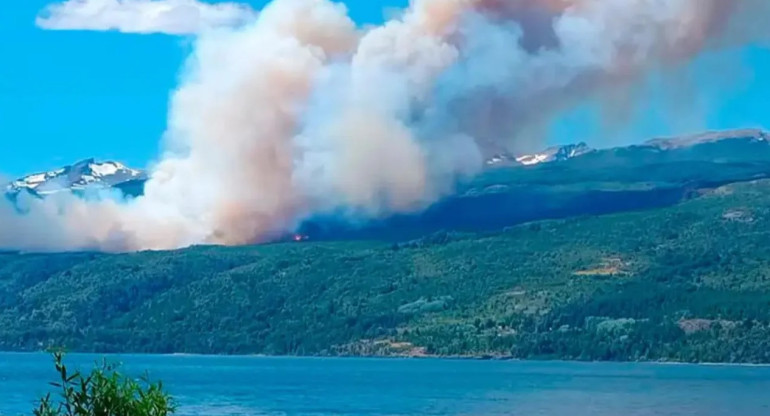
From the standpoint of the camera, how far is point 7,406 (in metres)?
190

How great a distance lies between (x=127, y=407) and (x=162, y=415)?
1045mm

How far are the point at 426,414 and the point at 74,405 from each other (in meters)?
148

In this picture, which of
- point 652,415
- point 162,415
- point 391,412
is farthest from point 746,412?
point 162,415

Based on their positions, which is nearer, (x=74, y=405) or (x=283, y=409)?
(x=74, y=405)

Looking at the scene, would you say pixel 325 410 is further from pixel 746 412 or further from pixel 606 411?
pixel 746 412

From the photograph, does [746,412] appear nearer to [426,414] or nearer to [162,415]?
[426,414]

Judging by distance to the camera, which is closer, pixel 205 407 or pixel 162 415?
pixel 162 415

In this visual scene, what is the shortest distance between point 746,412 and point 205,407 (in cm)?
7144

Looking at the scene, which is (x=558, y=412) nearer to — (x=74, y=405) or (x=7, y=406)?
(x=7, y=406)

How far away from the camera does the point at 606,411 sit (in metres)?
195

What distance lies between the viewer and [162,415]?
43.2m

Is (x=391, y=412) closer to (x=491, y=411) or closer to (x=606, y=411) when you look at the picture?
(x=491, y=411)

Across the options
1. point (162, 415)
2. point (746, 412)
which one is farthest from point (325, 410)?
point (162, 415)

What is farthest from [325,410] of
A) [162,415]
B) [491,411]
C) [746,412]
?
[162,415]
